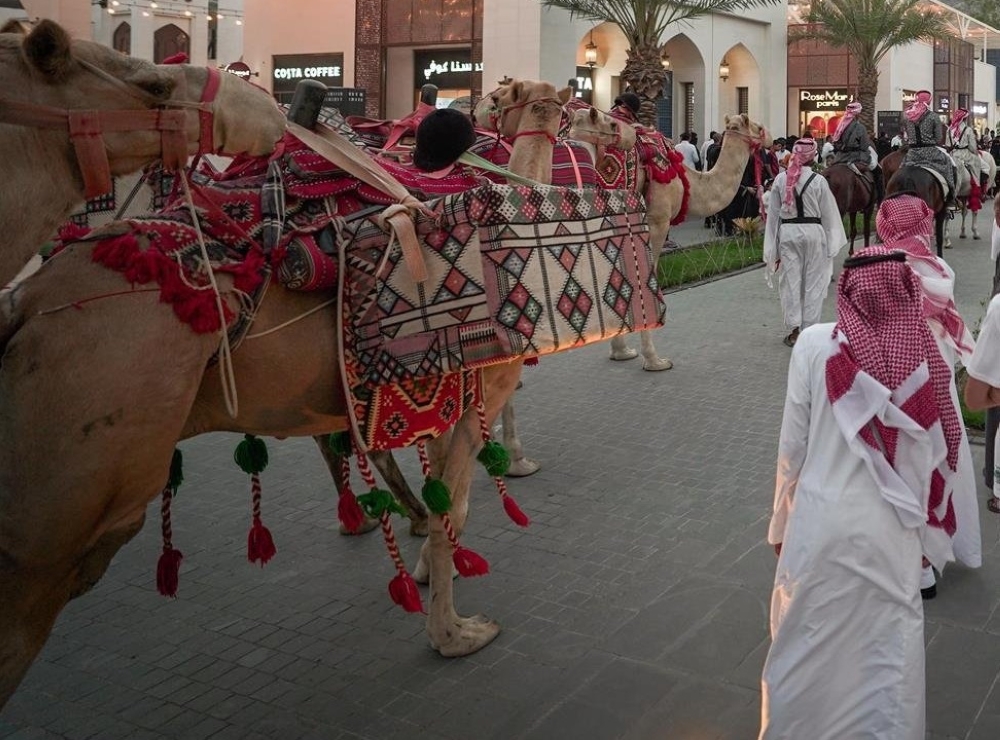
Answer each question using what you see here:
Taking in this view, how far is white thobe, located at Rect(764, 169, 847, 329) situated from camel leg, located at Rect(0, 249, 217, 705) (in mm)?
9115

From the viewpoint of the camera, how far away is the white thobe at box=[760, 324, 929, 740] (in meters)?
3.78

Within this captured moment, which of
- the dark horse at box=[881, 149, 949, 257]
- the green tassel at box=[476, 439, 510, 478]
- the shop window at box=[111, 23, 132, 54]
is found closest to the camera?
the green tassel at box=[476, 439, 510, 478]

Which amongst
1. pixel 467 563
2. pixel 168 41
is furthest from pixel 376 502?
pixel 168 41

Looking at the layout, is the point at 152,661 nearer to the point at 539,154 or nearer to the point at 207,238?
the point at 207,238

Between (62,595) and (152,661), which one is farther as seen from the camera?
(152,661)

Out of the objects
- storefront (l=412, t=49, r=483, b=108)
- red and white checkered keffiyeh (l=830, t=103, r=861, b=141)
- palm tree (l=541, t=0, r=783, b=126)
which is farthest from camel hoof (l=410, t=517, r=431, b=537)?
storefront (l=412, t=49, r=483, b=108)

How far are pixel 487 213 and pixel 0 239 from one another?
1.77 meters

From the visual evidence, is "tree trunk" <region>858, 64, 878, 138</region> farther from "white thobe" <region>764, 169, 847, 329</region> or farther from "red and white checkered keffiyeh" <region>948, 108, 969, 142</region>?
"white thobe" <region>764, 169, 847, 329</region>

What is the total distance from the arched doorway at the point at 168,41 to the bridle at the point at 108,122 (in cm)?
2289

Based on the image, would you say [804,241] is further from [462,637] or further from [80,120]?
[80,120]

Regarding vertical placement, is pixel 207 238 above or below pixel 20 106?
below

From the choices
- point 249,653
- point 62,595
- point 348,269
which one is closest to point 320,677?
point 249,653

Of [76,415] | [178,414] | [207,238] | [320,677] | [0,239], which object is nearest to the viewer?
[0,239]

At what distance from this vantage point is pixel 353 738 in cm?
444
